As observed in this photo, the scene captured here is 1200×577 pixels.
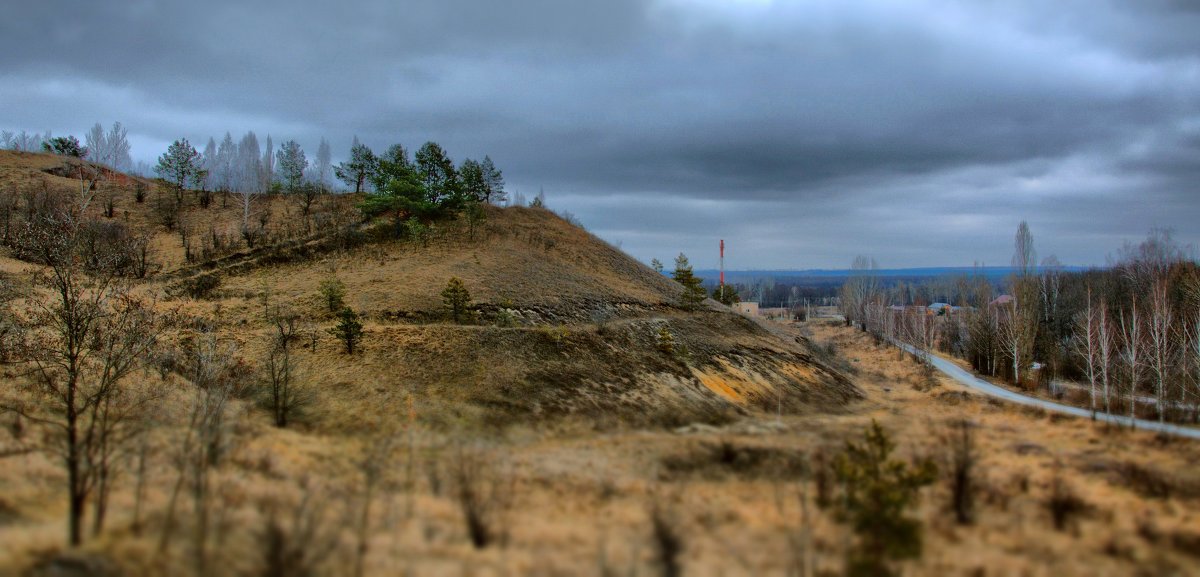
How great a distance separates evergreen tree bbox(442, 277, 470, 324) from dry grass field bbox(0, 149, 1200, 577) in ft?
1.94

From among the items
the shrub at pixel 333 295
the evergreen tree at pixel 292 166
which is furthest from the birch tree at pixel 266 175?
the shrub at pixel 333 295

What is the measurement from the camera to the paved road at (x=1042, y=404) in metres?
20.2

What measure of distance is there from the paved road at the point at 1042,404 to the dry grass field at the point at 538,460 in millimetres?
1864

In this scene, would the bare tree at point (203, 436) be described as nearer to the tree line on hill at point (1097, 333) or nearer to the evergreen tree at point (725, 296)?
the tree line on hill at point (1097, 333)

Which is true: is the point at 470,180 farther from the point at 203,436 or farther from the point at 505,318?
the point at 203,436

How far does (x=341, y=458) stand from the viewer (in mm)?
13547

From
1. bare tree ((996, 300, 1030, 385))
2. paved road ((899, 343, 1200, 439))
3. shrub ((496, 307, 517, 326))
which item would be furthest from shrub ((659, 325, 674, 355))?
bare tree ((996, 300, 1030, 385))

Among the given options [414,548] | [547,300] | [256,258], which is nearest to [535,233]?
[547,300]

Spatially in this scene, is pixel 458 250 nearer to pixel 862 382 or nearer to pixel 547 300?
pixel 547 300

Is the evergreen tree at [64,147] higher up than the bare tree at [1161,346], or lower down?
higher up

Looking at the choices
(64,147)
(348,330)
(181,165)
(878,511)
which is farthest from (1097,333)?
(64,147)

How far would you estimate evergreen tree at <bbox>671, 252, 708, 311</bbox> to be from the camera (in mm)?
38219

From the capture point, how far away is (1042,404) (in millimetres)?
27938

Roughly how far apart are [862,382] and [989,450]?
1718 centimetres
